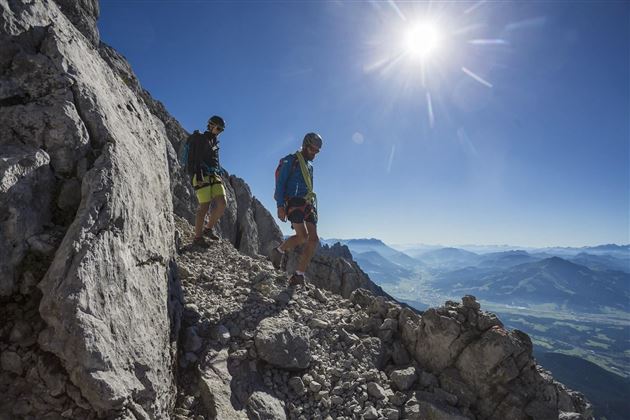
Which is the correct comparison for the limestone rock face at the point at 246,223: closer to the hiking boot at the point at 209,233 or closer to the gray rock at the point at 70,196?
the hiking boot at the point at 209,233

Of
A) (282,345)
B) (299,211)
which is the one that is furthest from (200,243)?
(282,345)

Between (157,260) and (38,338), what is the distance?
8.26ft

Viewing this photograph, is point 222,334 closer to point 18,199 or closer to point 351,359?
point 351,359

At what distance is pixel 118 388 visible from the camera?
405 cm

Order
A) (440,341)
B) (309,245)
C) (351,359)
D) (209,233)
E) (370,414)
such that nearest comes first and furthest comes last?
1. (370,414)
2. (351,359)
3. (440,341)
4. (309,245)
5. (209,233)

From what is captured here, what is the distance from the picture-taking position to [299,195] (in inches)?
402

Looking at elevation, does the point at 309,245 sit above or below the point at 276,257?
above

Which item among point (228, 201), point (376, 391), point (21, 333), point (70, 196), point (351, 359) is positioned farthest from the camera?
point (228, 201)

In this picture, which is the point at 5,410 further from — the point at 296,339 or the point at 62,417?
the point at 296,339

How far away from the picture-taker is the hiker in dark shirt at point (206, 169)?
1117 centimetres

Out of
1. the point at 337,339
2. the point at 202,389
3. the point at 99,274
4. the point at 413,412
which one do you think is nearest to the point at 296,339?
the point at 337,339

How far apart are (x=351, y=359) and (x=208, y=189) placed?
7.62 metres

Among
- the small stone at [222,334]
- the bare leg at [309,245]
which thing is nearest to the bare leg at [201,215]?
the bare leg at [309,245]

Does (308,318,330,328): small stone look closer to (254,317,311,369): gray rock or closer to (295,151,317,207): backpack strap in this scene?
(254,317,311,369): gray rock
